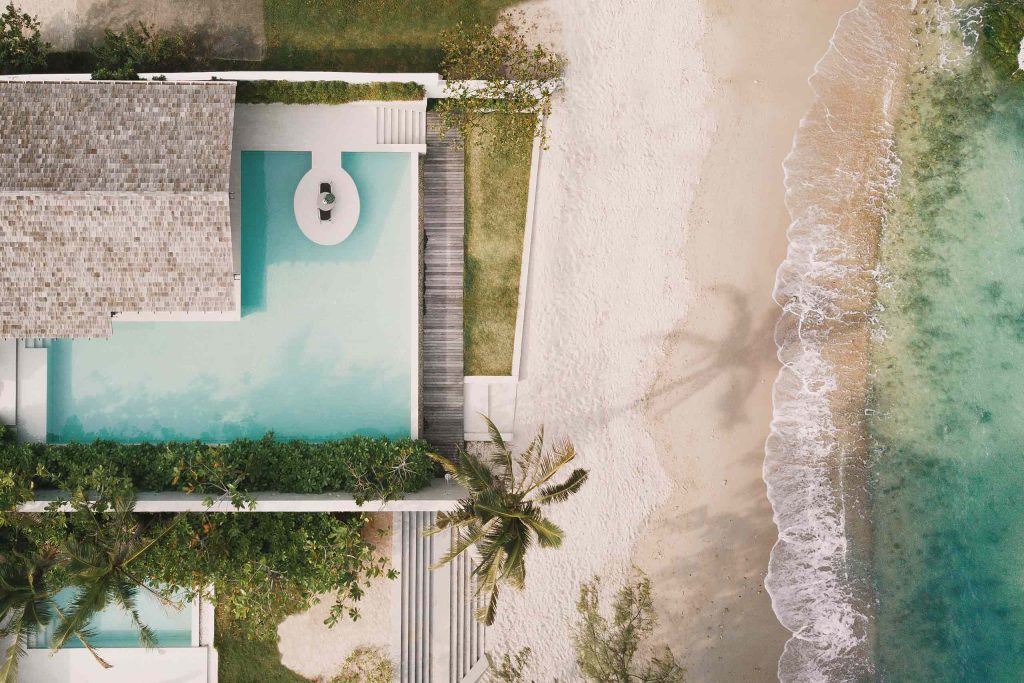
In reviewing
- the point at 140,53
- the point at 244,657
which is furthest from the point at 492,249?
the point at 244,657

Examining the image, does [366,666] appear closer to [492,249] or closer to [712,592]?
[712,592]

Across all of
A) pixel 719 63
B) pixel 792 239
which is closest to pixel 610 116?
pixel 719 63

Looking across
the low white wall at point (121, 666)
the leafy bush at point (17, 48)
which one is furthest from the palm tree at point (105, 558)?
the leafy bush at point (17, 48)

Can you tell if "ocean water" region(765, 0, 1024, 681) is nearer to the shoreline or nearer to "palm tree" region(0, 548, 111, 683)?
the shoreline

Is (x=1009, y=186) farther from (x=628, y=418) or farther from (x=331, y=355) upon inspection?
(x=331, y=355)

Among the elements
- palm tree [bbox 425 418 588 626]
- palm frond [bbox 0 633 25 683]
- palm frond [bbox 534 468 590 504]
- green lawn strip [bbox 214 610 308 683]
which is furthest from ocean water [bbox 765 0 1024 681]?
palm frond [bbox 0 633 25 683]

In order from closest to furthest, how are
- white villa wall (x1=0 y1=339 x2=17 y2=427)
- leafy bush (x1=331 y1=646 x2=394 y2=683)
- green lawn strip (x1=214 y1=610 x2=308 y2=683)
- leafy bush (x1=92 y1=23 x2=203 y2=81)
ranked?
1. leafy bush (x1=92 y1=23 x2=203 y2=81)
2. white villa wall (x1=0 y1=339 x2=17 y2=427)
3. green lawn strip (x1=214 y1=610 x2=308 y2=683)
4. leafy bush (x1=331 y1=646 x2=394 y2=683)
